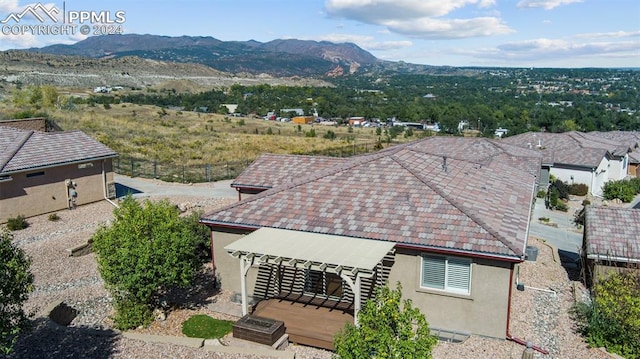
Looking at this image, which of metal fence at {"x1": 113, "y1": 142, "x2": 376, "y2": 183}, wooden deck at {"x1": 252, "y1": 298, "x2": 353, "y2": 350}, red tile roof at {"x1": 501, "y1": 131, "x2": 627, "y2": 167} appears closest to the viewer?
wooden deck at {"x1": 252, "y1": 298, "x2": 353, "y2": 350}

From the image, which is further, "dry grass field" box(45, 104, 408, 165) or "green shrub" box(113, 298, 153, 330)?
"dry grass field" box(45, 104, 408, 165)

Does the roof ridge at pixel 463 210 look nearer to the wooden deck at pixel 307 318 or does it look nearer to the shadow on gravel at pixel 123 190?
the wooden deck at pixel 307 318

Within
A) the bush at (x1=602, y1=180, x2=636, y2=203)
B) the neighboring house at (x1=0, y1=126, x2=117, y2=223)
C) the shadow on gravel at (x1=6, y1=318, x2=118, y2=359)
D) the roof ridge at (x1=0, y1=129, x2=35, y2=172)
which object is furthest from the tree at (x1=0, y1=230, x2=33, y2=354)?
the bush at (x1=602, y1=180, x2=636, y2=203)

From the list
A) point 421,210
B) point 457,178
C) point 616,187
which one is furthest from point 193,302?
point 616,187

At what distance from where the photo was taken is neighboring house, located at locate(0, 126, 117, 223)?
23.4m

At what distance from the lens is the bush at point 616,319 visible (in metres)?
12.1

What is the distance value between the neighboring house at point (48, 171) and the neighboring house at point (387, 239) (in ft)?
44.7

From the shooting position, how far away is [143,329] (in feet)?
43.0

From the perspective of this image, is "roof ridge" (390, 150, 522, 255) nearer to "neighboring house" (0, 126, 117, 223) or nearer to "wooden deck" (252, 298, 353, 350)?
"wooden deck" (252, 298, 353, 350)

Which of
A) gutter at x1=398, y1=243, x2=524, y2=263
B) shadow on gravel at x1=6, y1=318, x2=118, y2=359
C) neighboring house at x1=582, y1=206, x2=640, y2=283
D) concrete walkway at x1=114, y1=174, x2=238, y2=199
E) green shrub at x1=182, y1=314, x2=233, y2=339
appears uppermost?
gutter at x1=398, y1=243, x2=524, y2=263

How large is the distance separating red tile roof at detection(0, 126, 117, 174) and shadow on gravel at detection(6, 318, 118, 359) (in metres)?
13.4

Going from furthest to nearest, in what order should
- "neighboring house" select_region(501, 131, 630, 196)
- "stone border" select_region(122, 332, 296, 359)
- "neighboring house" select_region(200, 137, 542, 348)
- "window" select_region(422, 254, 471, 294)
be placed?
"neighboring house" select_region(501, 131, 630, 196)
"window" select_region(422, 254, 471, 294)
"neighboring house" select_region(200, 137, 542, 348)
"stone border" select_region(122, 332, 296, 359)

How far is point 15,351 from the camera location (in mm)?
11172

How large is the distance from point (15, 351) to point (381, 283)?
900 centimetres
